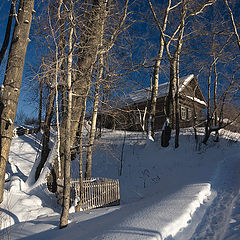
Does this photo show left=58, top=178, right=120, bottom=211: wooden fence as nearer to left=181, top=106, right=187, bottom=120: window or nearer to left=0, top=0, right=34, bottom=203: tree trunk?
left=0, top=0, right=34, bottom=203: tree trunk

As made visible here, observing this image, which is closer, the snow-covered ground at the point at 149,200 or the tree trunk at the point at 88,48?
the snow-covered ground at the point at 149,200

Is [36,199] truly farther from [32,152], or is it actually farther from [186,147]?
[32,152]

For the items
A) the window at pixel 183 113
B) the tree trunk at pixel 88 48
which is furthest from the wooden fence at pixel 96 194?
the window at pixel 183 113

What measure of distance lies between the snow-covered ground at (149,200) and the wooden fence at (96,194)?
2.07ft

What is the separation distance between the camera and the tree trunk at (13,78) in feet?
17.1

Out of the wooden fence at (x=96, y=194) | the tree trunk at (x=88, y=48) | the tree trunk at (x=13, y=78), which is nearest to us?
the tree trunk at (x=13, y=78)

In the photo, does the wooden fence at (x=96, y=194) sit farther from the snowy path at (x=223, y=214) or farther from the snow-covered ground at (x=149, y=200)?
the snowy path at (x=223, y=214)

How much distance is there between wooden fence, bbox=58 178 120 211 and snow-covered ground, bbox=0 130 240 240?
0.63 meters

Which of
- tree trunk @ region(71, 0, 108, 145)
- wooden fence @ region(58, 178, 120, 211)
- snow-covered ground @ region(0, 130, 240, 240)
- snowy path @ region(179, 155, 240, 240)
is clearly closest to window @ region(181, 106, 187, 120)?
snow-covered ground @ region(0, 130, 240, 240)

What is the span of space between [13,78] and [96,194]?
16.6 feet

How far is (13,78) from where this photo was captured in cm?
539

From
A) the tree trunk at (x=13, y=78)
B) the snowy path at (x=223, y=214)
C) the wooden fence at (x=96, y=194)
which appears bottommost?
the wooden fence at (x=96, y=194)

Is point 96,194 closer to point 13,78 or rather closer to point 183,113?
point 13,78

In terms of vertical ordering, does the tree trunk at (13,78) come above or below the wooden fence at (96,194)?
above
